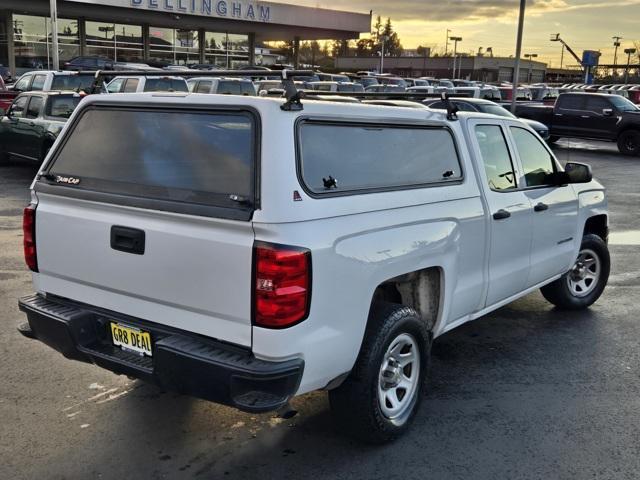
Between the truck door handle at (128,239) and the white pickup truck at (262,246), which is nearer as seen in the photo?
the white pickup truck at (262,246)

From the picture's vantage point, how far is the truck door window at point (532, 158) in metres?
5.23

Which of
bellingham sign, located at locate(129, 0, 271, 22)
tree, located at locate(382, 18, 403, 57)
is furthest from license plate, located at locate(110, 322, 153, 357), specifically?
tree, located at locate(382, 18, 403, 57)

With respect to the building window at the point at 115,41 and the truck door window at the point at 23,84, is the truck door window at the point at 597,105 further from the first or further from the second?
the building window at the point at 115,41

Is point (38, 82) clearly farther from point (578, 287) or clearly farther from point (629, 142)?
point (629, 142)

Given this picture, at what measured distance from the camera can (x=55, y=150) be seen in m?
4.02

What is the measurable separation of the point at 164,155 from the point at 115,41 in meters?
45.4

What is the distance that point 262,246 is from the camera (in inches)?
119

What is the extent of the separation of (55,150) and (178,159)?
3.25 feet

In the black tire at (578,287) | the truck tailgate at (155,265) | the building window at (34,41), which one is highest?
the building window at (34,41)

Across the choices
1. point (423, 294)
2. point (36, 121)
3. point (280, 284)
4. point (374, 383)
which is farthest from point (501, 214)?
point (36, 121)

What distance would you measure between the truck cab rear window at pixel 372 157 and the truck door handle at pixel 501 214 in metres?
0.43

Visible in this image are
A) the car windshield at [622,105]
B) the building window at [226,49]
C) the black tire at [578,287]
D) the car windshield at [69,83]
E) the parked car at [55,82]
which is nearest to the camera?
the black tire at [578,287]

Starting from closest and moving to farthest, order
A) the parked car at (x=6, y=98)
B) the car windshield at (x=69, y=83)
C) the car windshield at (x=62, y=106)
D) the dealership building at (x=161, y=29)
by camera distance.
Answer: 1. the car windshield at (x=62, y=106)
2. the car windshield at (x=69, y=83)
3. the parked car at (x=6, y=98)
4. the dealership building at (x=161, y=29)

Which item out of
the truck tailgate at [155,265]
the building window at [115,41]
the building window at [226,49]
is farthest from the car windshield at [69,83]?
the building window at [226,49]
